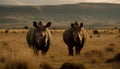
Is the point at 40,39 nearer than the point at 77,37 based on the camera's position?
Yes

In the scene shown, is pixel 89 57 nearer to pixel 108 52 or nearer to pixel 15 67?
pixel 108 52

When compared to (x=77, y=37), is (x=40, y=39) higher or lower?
higher

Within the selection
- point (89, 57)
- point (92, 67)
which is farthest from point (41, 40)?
point (92, 67)

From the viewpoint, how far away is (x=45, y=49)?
62.3 ft

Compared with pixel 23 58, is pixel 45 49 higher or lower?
lower

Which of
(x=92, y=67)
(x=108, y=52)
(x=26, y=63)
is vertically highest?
(x=26, y=63)

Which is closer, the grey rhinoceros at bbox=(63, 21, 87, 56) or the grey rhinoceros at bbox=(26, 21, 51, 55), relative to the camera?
the grey rhinoceros at bbox=(26, 21, 51, 55)

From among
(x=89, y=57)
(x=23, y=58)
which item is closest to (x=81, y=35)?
(x=89, y=57)

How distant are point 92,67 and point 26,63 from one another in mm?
3351

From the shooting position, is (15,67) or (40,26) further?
(40,26)

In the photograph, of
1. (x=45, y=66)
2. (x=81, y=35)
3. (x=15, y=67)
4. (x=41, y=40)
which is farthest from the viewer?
(x=81, y=35)

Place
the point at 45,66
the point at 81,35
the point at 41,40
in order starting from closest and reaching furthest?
the point at 45,66
the point at 41,40
the point at 81,35

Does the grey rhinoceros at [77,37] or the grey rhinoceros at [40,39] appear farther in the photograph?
the grey rhinoceros at [77,37]

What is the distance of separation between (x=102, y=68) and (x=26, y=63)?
341 cm
